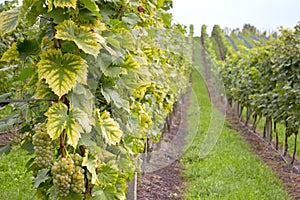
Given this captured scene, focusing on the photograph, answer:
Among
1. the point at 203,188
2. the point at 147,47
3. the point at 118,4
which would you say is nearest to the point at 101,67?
the point at 118,4

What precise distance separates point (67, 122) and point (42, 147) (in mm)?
153

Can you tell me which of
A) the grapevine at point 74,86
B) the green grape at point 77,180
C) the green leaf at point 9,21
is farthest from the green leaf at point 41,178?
the green leaf at point 9,21

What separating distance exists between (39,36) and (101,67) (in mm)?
300

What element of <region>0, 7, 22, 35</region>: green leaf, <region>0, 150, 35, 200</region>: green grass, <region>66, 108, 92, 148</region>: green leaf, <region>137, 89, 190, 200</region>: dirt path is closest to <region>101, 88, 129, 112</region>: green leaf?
<region>66, 108, 92, 148</region>: green leaf

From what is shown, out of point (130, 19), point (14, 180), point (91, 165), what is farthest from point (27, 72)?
point (14, 180)

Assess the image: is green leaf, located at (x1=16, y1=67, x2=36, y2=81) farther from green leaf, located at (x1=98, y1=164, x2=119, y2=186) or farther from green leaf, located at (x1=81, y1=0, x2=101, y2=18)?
green leaf, located at (x1=98, y1=164, x2=119, y2=186)

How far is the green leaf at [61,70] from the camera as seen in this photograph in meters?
1.48

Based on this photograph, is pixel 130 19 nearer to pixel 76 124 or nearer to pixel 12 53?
pixel 12 53

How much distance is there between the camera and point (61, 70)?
1.52 metres

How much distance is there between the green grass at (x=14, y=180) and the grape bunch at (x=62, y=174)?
2.00 m

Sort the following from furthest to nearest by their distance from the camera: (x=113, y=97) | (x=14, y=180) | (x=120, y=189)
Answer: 1. (x=14, y=180)
2. (x=120, y=189)
3. (x=113, y=97)

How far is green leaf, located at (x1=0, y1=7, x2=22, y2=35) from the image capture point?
4.99 ft

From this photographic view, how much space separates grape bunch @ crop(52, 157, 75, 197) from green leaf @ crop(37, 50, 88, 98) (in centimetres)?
26

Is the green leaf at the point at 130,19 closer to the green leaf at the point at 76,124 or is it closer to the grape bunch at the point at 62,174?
the green leaf at the point at 76,124
